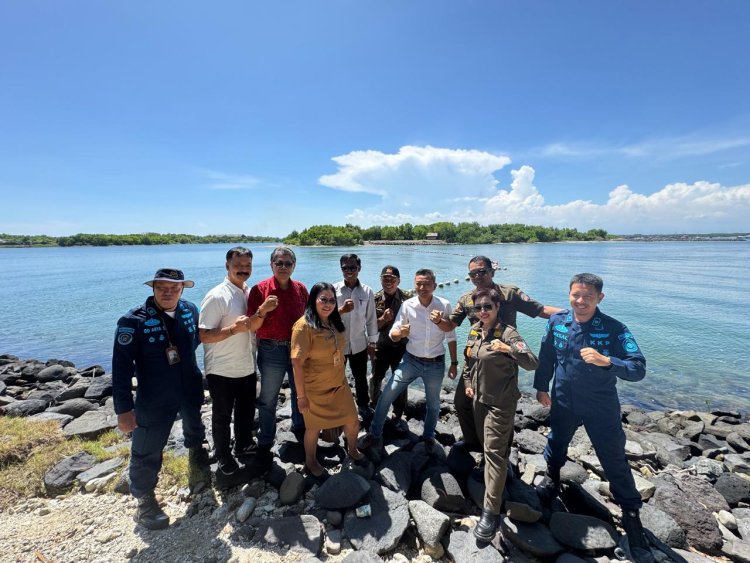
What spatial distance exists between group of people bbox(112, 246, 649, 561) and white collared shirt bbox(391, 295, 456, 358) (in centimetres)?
1

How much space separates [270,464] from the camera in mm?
4211

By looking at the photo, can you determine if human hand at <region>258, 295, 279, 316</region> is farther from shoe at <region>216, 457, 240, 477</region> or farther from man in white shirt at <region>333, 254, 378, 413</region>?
shoe at <region>216, 457, 240, 477</region>

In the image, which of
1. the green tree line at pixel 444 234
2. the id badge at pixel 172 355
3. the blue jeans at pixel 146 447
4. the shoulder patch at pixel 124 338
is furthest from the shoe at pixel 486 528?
the green tree line at pixel 444 234

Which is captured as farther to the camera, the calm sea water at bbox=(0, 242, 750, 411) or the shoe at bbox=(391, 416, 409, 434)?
the calm sea water at bbox=(0, 242, 750, 411)

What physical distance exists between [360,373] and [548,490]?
9.68 feet

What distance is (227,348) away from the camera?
386 cm

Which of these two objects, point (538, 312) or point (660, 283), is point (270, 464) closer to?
point (538, 312)

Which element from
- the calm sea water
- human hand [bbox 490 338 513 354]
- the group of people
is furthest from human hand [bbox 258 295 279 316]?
the calm sea water

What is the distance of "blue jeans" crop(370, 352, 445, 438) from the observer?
4355 mm

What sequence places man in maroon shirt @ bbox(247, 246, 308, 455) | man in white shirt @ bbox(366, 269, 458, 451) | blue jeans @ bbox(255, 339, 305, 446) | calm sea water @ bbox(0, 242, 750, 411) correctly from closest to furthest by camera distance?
man in maroon shirt @ bbox(247, 246, 308, 455) → blue jeans @ bbox(255, 339, 305, 446) → man in white shirt @ bbox(366, 269, 458, 451) → calm sea water @ bbox(0, 242, 750, 411)

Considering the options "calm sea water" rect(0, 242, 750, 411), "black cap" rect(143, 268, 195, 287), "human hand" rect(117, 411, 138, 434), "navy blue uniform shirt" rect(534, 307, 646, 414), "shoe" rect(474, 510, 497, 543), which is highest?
"black cap" rect(143, 268, 195, 287)

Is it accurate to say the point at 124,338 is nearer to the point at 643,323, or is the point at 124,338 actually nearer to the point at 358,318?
the point at 358,318

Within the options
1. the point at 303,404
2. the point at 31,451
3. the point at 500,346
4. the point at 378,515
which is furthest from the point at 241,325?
the point at 31,451

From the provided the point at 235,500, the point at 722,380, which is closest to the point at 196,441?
the point at 235,500
